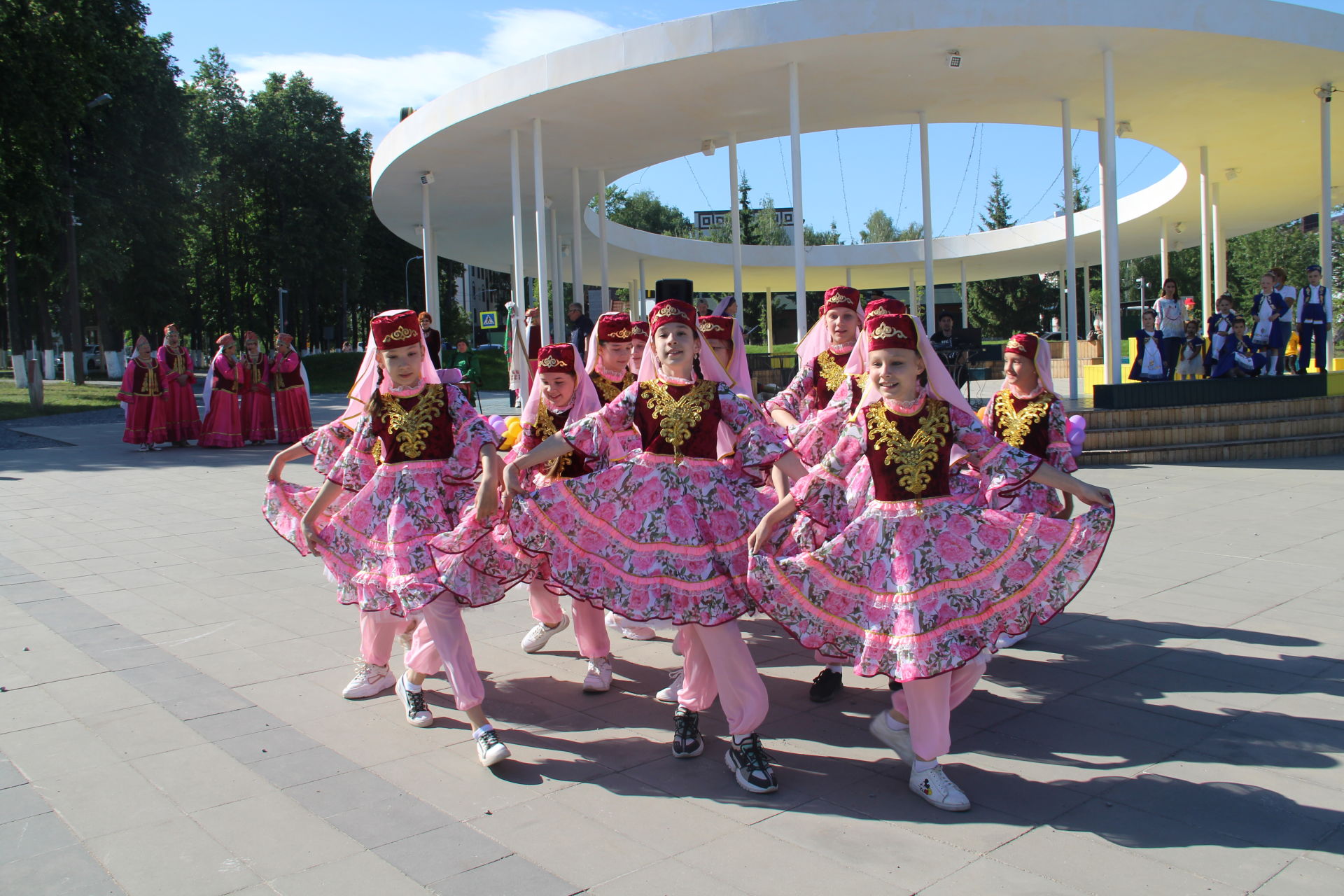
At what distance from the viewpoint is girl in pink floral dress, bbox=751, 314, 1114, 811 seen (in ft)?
11.2

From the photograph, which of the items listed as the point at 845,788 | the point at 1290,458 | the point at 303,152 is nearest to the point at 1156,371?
the point at 1290,458

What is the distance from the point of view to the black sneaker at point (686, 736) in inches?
156

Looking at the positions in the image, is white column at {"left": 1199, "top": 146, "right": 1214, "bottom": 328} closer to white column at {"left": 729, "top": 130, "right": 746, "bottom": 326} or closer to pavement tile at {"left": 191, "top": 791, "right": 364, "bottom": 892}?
white column at {"left": 729, "top": 130, "right": 746, "bottom": 326}

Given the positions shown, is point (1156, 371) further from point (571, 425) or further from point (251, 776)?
point (251, 776)

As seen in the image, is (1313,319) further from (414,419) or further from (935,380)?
(414,419)

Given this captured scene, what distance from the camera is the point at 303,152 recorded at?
44.1 m

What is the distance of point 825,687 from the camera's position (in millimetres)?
4629

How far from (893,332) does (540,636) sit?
9.22ft

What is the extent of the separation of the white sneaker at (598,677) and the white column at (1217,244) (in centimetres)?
1981

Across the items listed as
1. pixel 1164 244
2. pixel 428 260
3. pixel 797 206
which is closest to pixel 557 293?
pixel 428 260

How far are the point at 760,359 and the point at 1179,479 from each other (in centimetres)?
847

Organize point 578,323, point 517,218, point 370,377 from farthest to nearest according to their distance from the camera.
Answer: point 517,218 < point 578,323 < point 370,377

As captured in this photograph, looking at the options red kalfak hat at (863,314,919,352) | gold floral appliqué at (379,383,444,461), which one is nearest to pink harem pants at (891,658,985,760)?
red kalfak hat at (863,314,919,352)

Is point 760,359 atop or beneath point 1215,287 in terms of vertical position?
beneath
